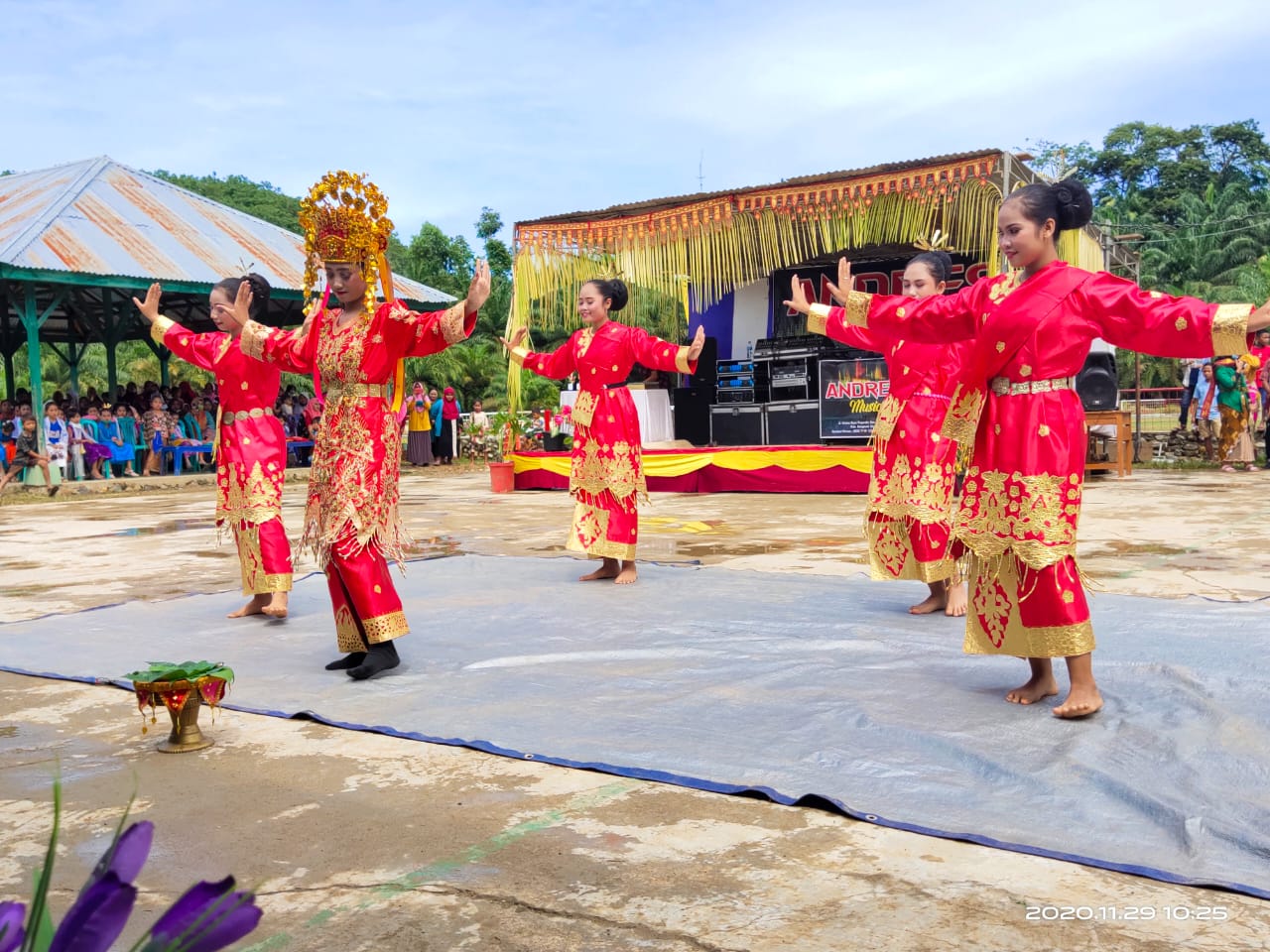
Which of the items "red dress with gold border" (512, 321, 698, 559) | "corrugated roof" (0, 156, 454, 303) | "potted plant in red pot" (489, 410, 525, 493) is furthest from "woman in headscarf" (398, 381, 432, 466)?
"red dress with gold border" (512, 321, 698, 559)

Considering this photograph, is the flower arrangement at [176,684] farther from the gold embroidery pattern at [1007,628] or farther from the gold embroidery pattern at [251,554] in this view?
the gold embroidery pattern at [1007,628]

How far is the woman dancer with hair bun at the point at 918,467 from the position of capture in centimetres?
458

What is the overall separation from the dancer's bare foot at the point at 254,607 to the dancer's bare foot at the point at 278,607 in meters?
0.05

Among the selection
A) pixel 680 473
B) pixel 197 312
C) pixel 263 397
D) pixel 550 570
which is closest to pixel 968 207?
pixel 680 473

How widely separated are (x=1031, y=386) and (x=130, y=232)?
15694mm

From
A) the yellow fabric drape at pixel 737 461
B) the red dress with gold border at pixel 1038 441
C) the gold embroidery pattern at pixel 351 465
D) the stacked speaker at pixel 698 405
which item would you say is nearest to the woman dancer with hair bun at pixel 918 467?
the red dress with gold border at pixel 1038 441

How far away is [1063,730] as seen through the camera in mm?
2939

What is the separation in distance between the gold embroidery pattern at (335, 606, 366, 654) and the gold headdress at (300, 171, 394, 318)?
1.01 metres

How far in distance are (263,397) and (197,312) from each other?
54.9 ft

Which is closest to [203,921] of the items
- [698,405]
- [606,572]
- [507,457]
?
[606,572]

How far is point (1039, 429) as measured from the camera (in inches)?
123

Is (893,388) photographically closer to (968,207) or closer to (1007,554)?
(1007,554)

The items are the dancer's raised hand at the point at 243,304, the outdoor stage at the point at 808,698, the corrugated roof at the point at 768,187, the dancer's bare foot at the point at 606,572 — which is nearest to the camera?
the outdoor stage at the point at 808,698

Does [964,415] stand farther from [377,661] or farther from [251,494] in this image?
[251,494]
